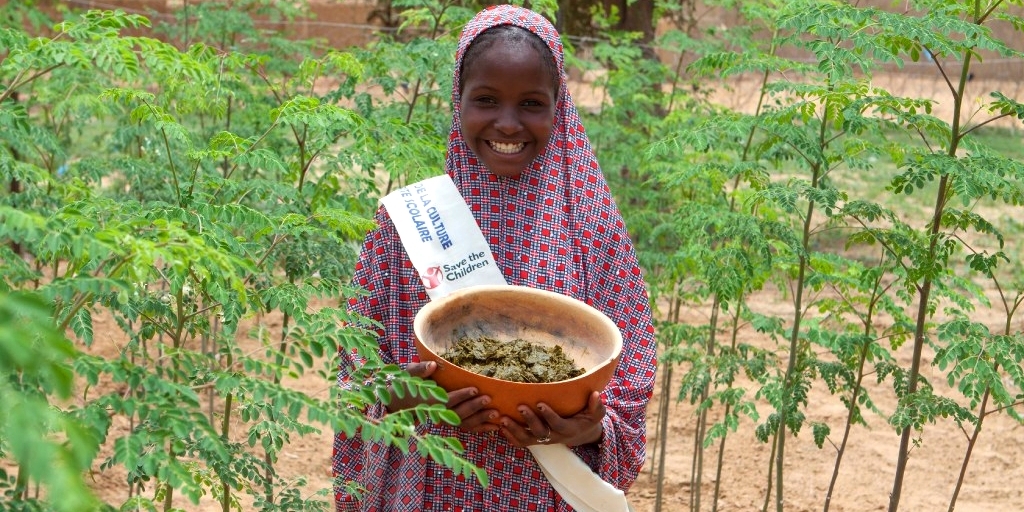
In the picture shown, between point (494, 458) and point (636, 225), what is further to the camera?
point (636, 225)

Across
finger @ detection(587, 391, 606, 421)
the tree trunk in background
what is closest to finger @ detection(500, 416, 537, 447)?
finger @ detection(587, 391, 606, 421)

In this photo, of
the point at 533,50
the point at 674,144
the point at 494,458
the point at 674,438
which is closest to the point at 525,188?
the point at 533,50

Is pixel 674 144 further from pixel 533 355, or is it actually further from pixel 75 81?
pixel 75 81

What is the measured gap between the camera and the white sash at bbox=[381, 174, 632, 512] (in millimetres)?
2549

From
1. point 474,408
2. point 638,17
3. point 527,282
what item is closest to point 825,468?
point 638,17

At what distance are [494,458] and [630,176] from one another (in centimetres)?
354

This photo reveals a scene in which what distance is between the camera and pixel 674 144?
12.7 feet

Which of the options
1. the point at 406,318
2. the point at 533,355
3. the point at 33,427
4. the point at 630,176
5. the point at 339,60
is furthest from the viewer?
the point at 630,176

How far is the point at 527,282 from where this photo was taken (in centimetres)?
262

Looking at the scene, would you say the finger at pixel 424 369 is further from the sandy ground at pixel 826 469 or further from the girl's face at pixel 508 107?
the sandy ground at pixel 826 469

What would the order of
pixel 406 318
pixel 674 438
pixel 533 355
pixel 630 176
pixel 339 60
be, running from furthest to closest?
1. pixel 674 438
2. pixel 630 176
3. pixel 339 60
4. pixel 406 318
5. pixel 533 355

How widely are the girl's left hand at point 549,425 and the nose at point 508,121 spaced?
1.99ft

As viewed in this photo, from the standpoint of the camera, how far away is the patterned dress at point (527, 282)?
2555 mm

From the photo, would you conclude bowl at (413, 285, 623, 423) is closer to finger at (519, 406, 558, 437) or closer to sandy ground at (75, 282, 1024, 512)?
finger at (519, 406, 558, 437)
